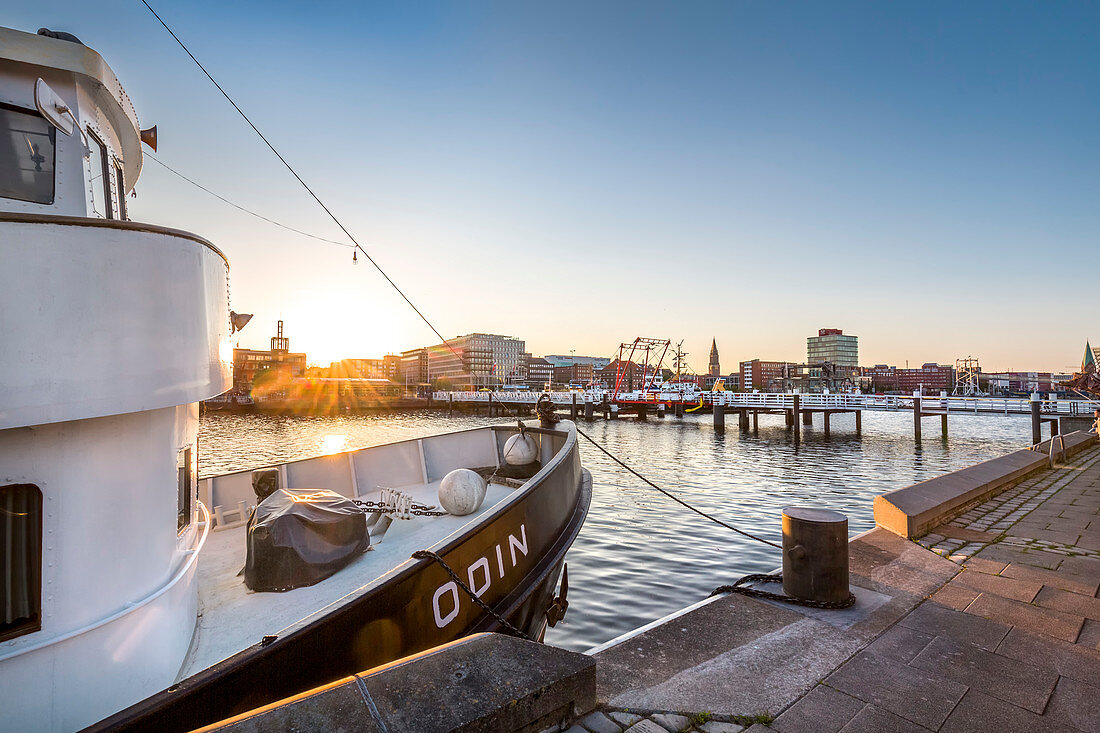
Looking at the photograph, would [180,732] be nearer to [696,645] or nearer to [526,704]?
[526,704]

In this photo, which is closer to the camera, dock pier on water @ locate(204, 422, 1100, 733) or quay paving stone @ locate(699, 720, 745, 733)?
dock pier on water @ locate(204, 422, 1100, 733)

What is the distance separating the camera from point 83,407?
3086 millimetres

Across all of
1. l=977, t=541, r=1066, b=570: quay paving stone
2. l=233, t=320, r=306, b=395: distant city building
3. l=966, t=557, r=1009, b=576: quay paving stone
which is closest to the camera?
l=966, t=557, r=1009, b=576: quay paving stone

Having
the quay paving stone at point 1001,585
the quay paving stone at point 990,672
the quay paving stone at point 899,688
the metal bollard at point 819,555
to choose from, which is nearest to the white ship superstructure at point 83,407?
the quay paving stone at point 899,688

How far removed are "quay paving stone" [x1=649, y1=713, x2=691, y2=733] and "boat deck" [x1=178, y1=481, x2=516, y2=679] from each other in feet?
7.18

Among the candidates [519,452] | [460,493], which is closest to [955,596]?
[460,493]

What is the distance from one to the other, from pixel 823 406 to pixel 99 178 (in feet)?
183

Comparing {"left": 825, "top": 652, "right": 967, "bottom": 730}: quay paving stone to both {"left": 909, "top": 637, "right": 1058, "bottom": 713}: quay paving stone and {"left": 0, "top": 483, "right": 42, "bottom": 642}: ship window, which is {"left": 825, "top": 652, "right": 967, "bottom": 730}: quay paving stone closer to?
{"left": 909, "top": 637, "right": 1058, "bottom": 713}: quay paving stone

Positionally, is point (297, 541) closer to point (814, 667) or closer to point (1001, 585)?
point (814, 667)

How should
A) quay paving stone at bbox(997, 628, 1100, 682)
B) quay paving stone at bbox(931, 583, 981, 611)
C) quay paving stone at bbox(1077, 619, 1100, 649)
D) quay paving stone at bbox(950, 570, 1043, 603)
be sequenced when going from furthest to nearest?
quay paving stone at bbox(950, 570, 1043, 603) < quay paving stone at bbox(931, 583, 981, 611) < quay paving stone at bbox(1077, 619, 1100, 649) < quay paving stone at bbox(997, 628, 1100, 682)

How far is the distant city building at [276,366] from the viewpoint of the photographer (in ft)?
393

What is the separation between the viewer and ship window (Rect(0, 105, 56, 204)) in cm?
366

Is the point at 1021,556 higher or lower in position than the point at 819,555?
lower

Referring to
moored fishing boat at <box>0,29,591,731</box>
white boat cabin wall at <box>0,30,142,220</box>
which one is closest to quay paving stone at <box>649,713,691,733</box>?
moored fishing boat at <box>0,29,591,731</box>
